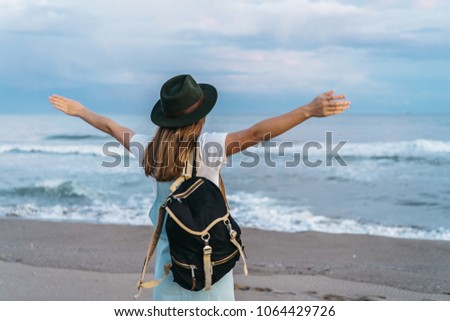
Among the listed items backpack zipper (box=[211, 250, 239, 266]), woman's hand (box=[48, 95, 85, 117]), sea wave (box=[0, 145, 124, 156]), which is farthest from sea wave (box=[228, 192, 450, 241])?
sea wave (box=[0, 145, 124, 156])

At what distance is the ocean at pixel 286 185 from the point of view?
34.4 ft

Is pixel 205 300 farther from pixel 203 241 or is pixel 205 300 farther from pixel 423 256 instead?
pixel 423 256

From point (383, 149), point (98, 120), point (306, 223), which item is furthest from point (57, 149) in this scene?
point (98, 120)

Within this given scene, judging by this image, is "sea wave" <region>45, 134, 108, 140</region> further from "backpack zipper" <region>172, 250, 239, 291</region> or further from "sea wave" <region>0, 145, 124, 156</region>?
"backpack zipper" <region>172, 250, 239, 291</region>

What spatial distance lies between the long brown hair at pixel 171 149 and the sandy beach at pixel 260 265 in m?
2.95

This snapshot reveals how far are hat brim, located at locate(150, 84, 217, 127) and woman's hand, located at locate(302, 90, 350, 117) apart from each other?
0.50m

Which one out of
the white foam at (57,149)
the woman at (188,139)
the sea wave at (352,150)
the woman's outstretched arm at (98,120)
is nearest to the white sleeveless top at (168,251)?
the woman at (188,139)

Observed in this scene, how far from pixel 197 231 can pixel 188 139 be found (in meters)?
0.41

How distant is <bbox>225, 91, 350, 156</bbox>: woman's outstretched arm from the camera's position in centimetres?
254

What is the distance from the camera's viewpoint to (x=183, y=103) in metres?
2.79

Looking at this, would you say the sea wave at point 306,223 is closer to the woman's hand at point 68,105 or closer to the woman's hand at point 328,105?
the woman's hand at point 68,105

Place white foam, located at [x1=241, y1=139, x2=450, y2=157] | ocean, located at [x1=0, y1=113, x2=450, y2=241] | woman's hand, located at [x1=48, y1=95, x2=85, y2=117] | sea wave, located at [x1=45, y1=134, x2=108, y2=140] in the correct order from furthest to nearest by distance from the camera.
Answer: sea wave, located at [x1=45, y1=134, x2=108, y2=140]
white foam, located at [x1=241, y1=139, x2=450, y2=157]
ocean, located at [x1=0, y1=113, x2=450, y2=241]
woman's hand, located at [x1=48, y1=95, x2=85, y2=117]

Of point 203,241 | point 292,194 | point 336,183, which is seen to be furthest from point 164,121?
point 336,183

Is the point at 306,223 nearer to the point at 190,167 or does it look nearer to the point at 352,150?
the point at 190,167
